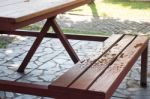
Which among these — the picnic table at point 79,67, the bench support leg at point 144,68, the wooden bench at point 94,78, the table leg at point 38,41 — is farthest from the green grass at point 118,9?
the wooden bench at point 94,78

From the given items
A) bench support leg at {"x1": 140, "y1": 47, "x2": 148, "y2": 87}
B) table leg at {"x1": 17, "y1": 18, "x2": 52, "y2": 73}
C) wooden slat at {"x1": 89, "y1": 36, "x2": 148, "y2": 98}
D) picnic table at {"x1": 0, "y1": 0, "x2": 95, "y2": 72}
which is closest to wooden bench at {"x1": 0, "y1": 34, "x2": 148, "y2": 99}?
wooden slat at {"x1": 89, "y1": 36, "x2": 148, "y2": 98}

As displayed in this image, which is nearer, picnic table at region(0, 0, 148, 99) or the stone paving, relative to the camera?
picnic table at region(0, 0, 148, 99)

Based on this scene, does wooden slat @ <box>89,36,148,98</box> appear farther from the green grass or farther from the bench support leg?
the green grass

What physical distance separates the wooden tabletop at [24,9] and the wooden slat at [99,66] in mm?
674

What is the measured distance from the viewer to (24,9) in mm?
3410

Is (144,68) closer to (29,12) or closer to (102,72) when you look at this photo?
(102,72)

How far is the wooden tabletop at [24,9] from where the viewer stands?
9.72 feet

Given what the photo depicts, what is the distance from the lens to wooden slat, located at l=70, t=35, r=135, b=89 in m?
2.89

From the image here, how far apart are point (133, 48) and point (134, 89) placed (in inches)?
28.6

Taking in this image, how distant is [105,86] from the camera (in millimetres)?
2801

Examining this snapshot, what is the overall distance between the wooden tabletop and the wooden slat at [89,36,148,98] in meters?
0.79

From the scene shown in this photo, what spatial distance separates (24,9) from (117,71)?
1.03 m

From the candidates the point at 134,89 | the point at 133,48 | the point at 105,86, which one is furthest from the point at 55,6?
the point at 134,89

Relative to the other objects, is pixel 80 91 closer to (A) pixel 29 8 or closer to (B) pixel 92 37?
(A) pixel 29 8
